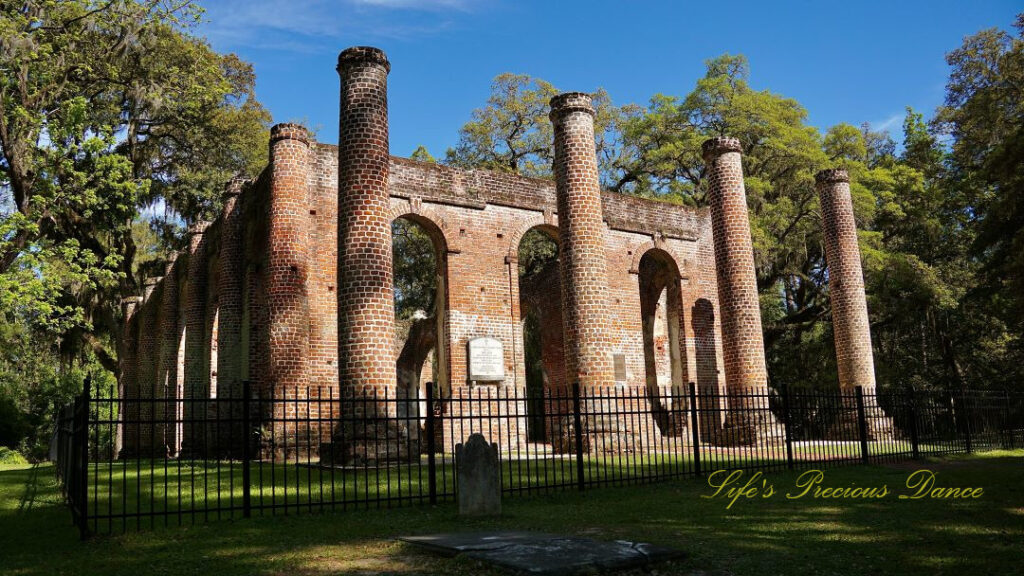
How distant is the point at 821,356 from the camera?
96.9ft

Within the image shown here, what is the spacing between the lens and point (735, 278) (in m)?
17.6

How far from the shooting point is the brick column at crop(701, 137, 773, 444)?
17312 millimetres

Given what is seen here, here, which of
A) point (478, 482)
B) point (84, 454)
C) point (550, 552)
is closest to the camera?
A: point (550, 552)

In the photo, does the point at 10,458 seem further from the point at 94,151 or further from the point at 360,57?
the point at 360,57

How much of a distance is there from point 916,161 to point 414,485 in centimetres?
2847

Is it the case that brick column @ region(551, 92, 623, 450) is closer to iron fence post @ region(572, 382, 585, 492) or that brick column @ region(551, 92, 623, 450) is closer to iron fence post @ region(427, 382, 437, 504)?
iron fence post @ region(572, 382, 585, 492)

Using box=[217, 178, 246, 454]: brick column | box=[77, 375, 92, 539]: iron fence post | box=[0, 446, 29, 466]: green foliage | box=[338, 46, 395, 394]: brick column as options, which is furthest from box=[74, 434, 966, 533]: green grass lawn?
box=[0, 446, 29, 466]: green foliage

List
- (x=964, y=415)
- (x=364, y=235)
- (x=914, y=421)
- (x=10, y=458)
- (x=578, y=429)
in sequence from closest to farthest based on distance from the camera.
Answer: (x=578, y=429), (x=364, y=235), (x=914, y=421), (x=964, y=415), (x=10, y=458)

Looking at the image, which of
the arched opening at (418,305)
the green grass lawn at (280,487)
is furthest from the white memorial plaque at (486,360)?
the green grass lawn at (280,487)

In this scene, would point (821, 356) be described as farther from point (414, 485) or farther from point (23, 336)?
point (23, 336)

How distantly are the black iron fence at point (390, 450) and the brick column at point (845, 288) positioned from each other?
1.59 meters

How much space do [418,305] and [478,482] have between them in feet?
83.6

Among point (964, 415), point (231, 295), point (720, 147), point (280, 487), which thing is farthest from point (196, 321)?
point (964, 415)

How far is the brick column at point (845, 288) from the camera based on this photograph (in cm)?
2034
